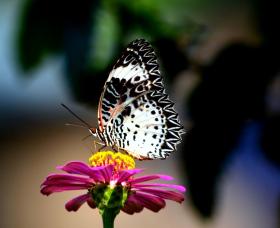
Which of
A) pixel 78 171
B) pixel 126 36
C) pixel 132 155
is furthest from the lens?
pixel 126 36

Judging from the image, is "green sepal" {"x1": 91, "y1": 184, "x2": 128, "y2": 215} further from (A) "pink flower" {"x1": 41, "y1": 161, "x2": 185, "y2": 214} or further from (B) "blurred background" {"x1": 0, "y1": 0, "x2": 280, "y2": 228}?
(B) "blurred background" {"x1": 0, "y1": 0, "x2": 280, "y2": 228}

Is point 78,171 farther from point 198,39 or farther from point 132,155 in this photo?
point 198,39

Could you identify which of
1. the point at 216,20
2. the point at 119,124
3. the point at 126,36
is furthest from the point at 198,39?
the point at 119,124

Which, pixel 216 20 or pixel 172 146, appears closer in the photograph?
pixel 172 146

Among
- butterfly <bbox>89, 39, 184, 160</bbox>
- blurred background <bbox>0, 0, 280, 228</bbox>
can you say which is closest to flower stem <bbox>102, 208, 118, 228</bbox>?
butterfly <bbox>89, 39, 184, 160</bbox>

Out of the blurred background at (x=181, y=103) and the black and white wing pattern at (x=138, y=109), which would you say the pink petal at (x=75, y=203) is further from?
the blurred background at (x=181, y=103)

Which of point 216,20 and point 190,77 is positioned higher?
point 216,20
